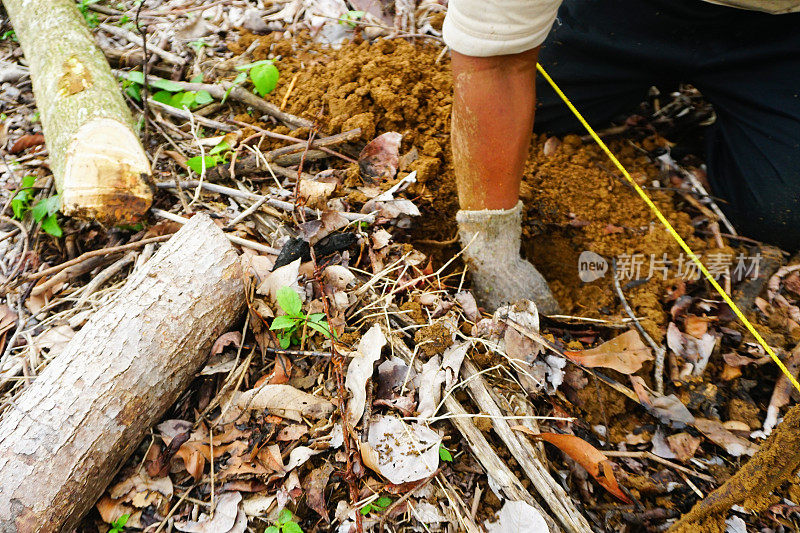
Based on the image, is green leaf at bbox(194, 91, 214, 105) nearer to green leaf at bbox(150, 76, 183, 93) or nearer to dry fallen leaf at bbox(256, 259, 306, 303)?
green leaf at bbox(150, 76, 183, 93)

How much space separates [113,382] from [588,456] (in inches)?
55.9

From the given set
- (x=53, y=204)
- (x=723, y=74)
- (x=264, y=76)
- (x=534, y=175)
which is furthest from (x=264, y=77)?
(x=723, y=74)

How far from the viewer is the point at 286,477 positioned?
1.40m

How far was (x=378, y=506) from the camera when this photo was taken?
4.34 ft

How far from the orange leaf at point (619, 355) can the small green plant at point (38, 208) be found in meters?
2.18

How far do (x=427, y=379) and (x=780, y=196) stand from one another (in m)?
1.82

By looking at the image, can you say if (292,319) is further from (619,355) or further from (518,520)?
(619,355)

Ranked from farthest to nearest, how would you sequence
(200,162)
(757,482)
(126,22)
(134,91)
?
(126,22) < (134,91) < (200,162) < (757,482)

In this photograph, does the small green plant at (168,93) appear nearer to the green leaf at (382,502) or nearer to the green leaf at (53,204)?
the green leaf at (53,204)

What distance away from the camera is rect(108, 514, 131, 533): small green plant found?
4.45ft

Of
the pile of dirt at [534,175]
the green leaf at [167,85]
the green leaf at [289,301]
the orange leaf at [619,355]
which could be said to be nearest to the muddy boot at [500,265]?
the pile of dirt at [534,175]

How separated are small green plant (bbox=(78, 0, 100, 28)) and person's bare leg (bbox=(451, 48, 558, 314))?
8.78ft

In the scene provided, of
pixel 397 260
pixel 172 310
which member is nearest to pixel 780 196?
pixel 397 260

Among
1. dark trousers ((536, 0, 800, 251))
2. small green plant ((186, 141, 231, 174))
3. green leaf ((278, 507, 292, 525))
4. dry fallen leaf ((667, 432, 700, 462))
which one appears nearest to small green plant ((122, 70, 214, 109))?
small green plant ((186, 141, 231, 174))
